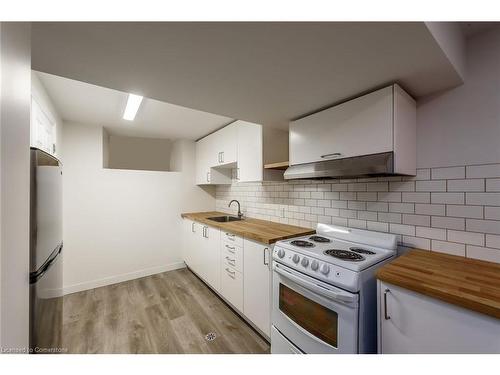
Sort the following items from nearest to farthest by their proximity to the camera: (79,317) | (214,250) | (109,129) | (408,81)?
(408,81)
(79,317)
(214,250)
(109,129)

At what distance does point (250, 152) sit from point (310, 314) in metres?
1.64

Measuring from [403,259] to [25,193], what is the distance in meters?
1.87

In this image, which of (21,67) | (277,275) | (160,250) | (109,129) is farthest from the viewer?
(160,250)

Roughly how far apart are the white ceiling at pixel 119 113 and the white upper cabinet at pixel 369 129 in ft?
4.68

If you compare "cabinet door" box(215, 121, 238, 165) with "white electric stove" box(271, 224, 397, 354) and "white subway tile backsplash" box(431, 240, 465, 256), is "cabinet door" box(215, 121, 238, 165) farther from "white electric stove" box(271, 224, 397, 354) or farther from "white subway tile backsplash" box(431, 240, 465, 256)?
"white subway tile backsplash" box(431, 240, 465, 256)

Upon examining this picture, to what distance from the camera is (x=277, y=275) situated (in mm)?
1550

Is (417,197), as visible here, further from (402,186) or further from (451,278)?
(451,278)

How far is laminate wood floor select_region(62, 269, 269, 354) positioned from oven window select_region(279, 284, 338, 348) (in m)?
0.58

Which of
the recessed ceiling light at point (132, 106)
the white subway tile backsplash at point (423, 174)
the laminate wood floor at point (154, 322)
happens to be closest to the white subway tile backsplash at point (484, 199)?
the white subway tile backsplash at point (423, 174)

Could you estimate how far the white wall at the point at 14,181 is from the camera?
587 mm

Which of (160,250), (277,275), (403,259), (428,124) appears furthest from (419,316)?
(160,250)
